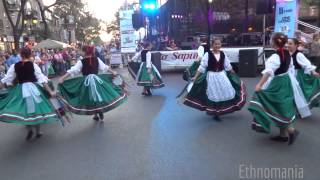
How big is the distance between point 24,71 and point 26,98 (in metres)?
0.50

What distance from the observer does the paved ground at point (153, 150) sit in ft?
16.4

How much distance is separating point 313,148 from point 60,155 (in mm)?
3536

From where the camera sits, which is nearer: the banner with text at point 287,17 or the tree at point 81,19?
the banner with text at point 287,17

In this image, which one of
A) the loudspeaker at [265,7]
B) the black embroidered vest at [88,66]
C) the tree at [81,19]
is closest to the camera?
the black embroidered vest at [88,66]

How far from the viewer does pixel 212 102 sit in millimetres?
7594

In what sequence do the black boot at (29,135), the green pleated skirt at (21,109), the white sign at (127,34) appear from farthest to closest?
the white sign at (127,34) < the black boot at (29,135) < the green pleated skirt at (21,109)

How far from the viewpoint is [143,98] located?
1125 centimetres

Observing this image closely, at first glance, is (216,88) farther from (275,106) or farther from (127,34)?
(127,34)

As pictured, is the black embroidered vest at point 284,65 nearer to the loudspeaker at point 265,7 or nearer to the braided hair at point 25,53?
the braided hair at point 25,53

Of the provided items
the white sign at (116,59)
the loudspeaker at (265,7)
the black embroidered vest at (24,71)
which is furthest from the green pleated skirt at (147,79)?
the white sign at (116,59)

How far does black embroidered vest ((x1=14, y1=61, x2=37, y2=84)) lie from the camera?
6.89 meters

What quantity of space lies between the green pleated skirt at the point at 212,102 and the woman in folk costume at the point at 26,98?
2.52 meters

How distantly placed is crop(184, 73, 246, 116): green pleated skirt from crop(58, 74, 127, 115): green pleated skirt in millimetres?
1408

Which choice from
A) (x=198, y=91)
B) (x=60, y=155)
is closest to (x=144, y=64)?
(x=198, y=91)
